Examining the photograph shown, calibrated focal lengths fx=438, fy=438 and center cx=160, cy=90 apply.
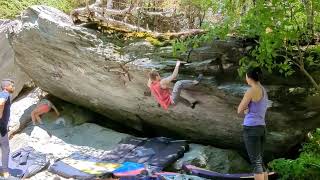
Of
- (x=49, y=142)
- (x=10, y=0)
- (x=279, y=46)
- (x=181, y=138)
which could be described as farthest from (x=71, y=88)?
(x=10, y=0)

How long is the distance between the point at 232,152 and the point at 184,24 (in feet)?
13.7

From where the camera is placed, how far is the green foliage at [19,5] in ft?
47.3

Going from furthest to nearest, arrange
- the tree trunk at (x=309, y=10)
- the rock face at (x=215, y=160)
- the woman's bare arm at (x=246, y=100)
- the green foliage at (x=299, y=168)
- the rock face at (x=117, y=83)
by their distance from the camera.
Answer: the rock face at (x=215, y=160) → the rock face at (x=117, y=83) → the green foliage at (x=299, y=168) → the woman's bare arm at (x=246, y=100) → the tree trunk at (x=309, y=10)

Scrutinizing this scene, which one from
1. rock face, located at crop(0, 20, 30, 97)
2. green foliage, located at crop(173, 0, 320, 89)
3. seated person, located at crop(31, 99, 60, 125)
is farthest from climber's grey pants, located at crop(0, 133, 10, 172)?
rock face, located at crop(0, 20, 30, 97)

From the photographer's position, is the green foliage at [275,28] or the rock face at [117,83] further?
the rock face at [117,83]

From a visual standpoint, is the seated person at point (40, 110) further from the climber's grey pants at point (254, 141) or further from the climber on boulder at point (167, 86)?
the climber's grey pants at point (254, 141)

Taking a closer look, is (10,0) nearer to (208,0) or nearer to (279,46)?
(208,0)

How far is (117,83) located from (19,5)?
781 centimetres

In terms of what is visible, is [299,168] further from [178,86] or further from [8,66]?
[8,66]

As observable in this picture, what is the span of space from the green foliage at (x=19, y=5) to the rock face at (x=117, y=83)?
4.03 m

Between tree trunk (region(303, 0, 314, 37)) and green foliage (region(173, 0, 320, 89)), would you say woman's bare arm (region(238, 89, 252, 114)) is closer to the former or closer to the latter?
green foliage (region(173, 0, 320, 89))

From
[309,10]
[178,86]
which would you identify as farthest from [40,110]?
[309,10]

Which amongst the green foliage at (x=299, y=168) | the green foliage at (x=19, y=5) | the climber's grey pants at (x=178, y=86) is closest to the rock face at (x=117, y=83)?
the climber's grey pants at (x=178, y=86)

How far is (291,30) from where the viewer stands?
19.4 ft
